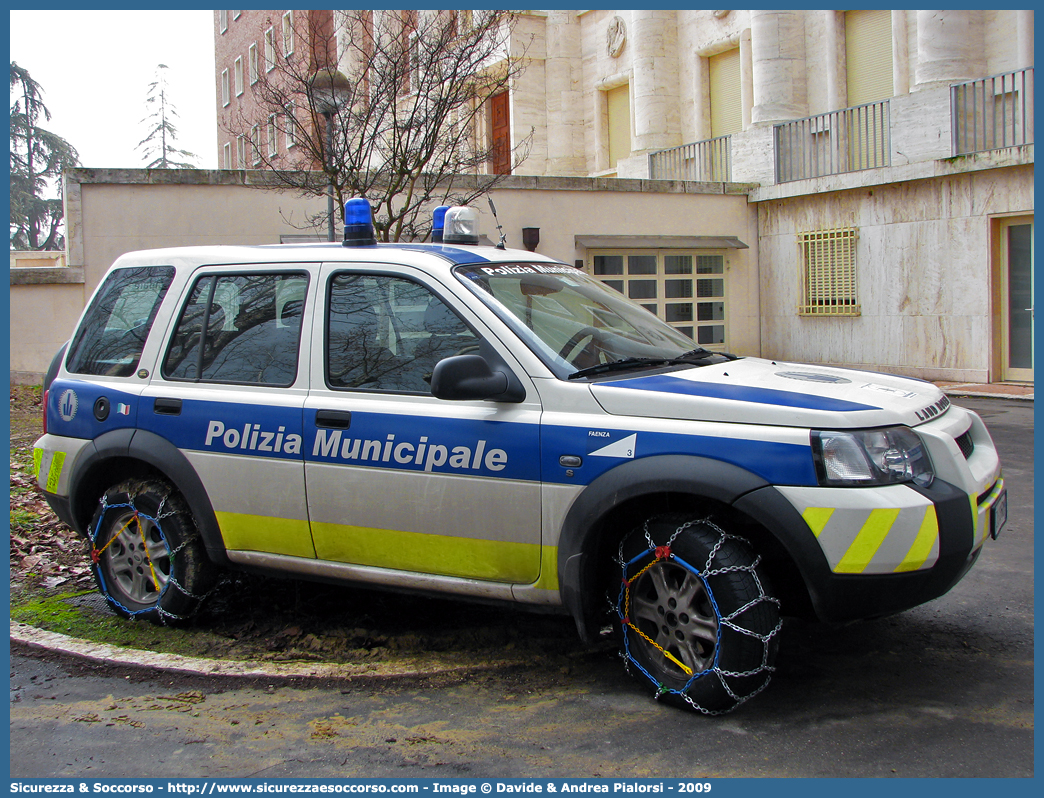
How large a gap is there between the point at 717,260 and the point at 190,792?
1969 cm

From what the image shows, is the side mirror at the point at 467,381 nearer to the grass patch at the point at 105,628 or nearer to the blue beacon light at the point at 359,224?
the blue beacon light at the point at 359,224

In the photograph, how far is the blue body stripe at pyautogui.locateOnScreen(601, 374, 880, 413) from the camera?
3555 millimetres

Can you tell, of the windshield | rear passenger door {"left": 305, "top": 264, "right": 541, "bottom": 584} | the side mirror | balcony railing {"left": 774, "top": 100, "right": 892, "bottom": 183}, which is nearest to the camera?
the side mirror

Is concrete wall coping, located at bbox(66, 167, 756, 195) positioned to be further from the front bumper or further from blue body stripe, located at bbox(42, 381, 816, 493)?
the front bumper

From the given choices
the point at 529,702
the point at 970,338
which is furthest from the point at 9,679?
the point at 970,338

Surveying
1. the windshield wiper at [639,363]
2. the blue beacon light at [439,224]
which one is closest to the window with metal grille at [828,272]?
the blue beacon light at [439,224]

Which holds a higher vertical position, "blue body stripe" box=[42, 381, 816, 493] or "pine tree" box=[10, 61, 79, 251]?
"pine tree" box=[10, 61, 79, 251]

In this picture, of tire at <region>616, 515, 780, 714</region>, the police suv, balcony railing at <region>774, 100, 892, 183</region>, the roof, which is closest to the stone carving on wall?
balcony railing at <region>774, 100, 892, 183</region>

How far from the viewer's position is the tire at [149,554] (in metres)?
4.78

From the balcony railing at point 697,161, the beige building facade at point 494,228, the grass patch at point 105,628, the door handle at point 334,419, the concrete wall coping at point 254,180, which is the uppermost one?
the balcony railing at point 697,161

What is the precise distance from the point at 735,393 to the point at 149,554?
119 inches

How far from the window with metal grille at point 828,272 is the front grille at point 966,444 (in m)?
16.3

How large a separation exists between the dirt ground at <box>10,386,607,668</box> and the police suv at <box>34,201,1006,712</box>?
22 cm

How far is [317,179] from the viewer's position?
15.1m
